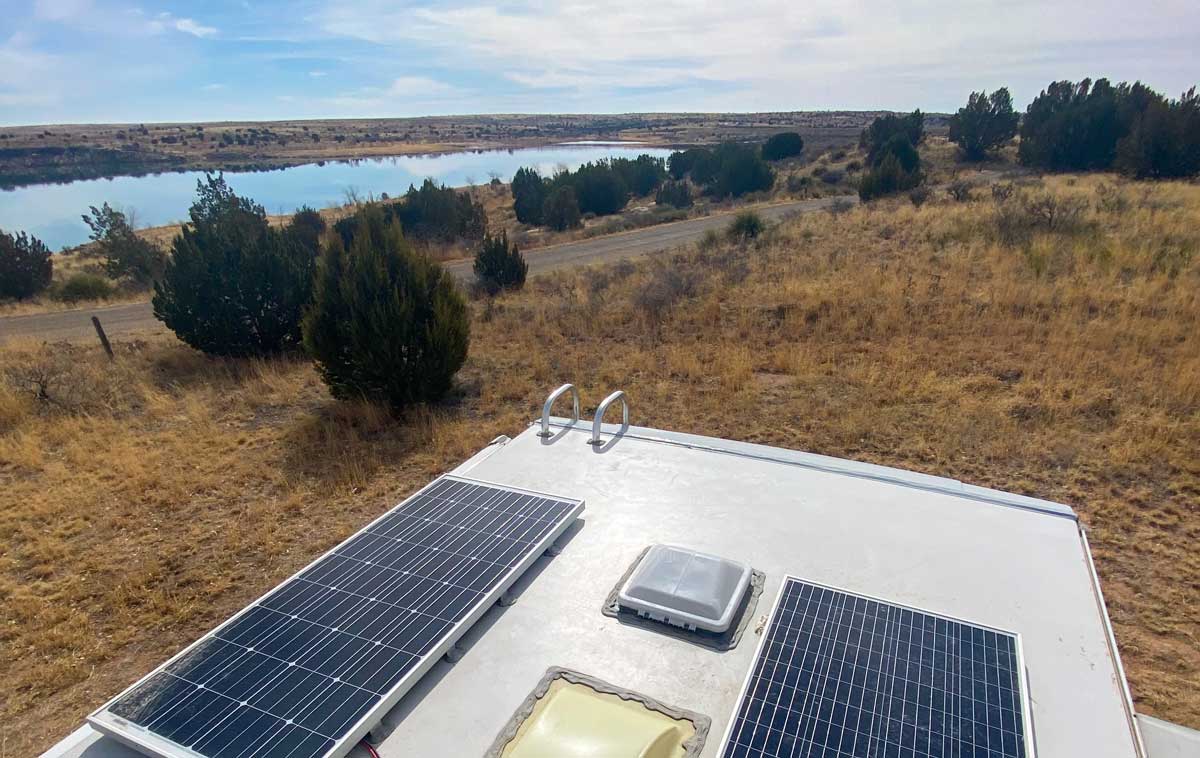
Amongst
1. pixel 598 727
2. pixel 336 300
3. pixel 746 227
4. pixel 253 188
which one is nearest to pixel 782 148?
pixel 746 227

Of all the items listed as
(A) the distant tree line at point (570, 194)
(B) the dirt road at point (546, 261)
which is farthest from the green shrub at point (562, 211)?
(B) the dirt road at point (546, 261)

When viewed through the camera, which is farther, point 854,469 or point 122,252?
point 122,252

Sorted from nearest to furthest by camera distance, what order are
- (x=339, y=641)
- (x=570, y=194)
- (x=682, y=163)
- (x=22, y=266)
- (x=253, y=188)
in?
(x=339, y=641)
(x=22, y=266)
(x=570, y=194)
(x=682, y=163)
(x=253, y=188)

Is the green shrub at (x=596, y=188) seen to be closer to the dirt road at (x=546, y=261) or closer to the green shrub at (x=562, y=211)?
the green shrub at (x=562, y=211)

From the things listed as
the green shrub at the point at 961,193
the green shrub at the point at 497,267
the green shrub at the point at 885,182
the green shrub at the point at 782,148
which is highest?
the green shrub at the point at 782,148

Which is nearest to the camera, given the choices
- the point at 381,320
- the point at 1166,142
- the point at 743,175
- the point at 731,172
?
the point at 381,320

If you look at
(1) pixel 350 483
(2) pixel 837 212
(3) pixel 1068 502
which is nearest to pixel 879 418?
(3) pixel 1068 502

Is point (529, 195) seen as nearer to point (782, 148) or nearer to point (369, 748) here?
point (782, 148)

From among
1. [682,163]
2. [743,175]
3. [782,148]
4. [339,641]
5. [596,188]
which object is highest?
[782,148]
